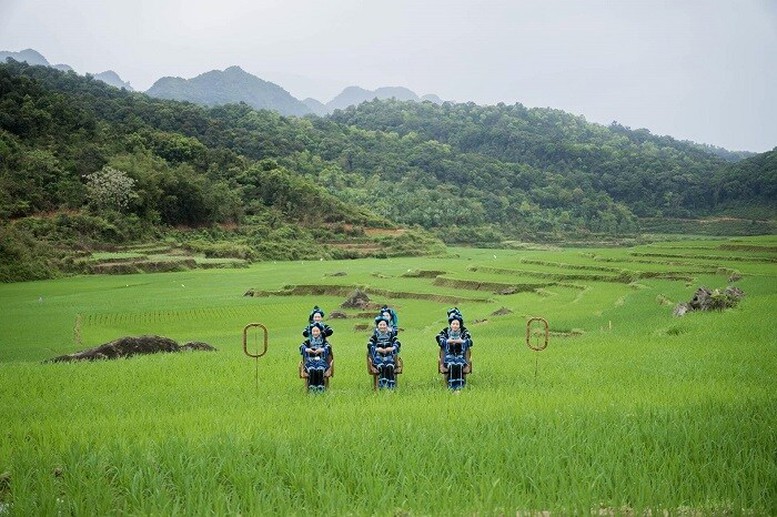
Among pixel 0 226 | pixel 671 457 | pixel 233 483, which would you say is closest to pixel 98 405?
pixel 233 483

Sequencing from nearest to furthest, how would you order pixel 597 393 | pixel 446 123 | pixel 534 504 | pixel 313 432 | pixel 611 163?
pixel 534 504, pixel 313 432, pixel 597 393, pixel 611 163, pixel 446 123

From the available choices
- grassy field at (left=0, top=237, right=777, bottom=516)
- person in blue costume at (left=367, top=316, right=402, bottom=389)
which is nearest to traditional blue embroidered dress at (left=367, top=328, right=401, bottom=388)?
person in blue costume at (left=367, top=316, right=402, bottom=389)

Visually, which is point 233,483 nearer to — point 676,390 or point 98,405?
point 98,405

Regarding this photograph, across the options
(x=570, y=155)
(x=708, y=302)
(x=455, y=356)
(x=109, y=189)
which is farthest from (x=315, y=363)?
(x=570, y=155)

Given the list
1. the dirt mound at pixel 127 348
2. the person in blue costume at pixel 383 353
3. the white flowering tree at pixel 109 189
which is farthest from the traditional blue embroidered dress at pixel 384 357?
the white flowering tree at pixel 109 189

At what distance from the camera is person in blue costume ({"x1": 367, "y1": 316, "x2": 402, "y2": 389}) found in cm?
952

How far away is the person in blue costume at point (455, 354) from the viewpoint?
941 cm

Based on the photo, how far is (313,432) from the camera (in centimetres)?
613

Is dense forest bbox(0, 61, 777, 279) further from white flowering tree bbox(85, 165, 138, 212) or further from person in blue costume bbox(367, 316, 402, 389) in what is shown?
person in blue costume bbox(367, 316, 402, 389)

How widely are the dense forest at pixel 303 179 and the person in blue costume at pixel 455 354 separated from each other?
35052 millimetres

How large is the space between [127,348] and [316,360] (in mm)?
7511

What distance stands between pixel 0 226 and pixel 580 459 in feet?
140

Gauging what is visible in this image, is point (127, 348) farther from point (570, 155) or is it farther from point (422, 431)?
point (570, 155)

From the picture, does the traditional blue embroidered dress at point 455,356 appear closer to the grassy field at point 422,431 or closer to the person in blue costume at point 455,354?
the person in blue costume at point 455,354
